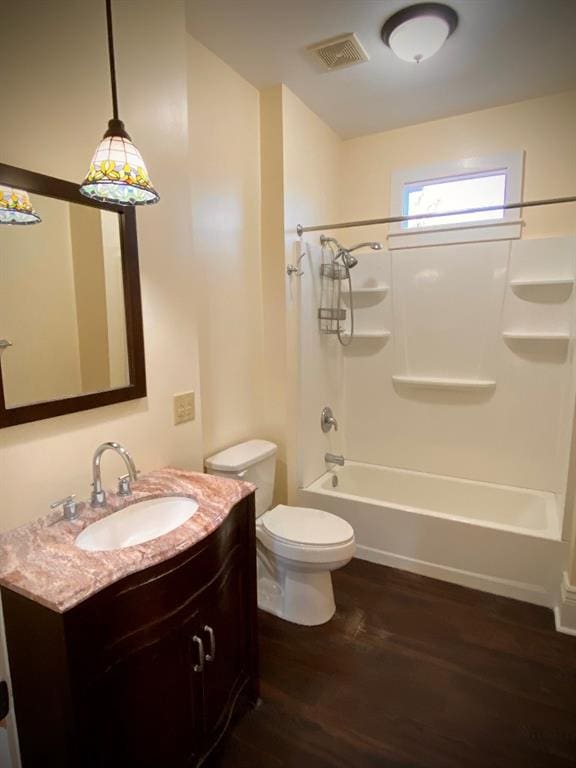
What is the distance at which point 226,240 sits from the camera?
2.30 m

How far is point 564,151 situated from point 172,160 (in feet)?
7.70

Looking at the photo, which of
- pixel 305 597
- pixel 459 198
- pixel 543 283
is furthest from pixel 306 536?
pixel 459 198

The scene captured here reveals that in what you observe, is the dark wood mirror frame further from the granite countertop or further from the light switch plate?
the granite countertop

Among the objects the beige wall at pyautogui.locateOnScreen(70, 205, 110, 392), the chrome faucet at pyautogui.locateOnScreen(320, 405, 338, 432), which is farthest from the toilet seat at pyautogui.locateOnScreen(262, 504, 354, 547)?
the beige wall at pyautogui.locateOnScreen(70, 205, 110, 392)

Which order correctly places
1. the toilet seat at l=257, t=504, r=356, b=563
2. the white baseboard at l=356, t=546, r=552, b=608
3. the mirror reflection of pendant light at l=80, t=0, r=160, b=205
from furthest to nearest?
1. the white baseboard at l=356, t=546, r=552, b=608
2. the toilet seat at l=257, t=504, r=356, b=563
3. the mirror reflection of pendant light at l=80, t=0, r=160, b=205

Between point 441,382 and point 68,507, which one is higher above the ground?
point 441,382

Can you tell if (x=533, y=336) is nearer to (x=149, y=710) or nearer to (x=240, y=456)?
(x=240, y=456)

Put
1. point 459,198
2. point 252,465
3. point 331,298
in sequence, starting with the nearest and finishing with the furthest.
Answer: point 252,465, point 459,198, point 331,298

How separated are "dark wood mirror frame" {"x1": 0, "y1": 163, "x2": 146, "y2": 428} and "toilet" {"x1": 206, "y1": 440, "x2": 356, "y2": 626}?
71 centimetres

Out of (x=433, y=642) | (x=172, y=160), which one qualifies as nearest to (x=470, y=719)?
(x=433, y=642)

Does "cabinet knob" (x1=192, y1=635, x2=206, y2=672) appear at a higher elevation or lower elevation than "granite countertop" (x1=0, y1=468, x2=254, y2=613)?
lower

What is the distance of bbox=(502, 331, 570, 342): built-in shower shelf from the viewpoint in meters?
2.60

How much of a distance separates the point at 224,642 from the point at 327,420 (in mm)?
1791

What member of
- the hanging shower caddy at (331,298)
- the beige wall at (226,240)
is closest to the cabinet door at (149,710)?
the beige wall at (226,240)
